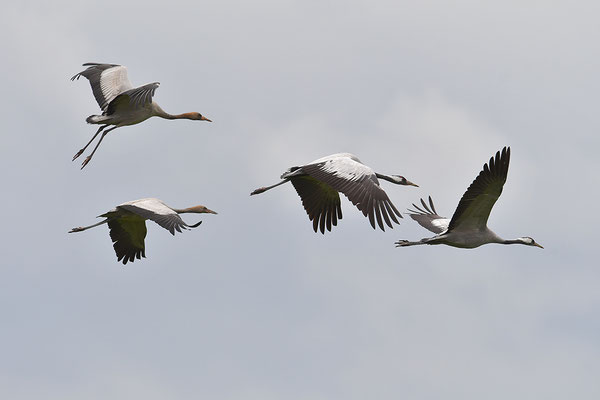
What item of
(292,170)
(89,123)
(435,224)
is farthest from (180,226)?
(435,224)

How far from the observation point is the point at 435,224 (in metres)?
22.1

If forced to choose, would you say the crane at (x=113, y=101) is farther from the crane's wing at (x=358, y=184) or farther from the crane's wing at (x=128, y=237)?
the crane's wing at (x=358, y=184)

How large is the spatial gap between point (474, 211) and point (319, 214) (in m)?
3.05

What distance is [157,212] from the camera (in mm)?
19828

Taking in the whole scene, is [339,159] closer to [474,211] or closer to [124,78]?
[474,211]

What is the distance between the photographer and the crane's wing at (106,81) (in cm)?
2167

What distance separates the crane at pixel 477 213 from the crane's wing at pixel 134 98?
4860mm

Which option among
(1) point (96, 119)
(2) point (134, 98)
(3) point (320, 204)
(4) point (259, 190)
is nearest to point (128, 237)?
(1) point (96, 119)

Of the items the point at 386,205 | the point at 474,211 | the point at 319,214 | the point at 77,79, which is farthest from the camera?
the point at 77,79

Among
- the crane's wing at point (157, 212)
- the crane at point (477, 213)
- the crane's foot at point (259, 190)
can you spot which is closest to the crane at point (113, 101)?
the crane's wing at point (157, 212)

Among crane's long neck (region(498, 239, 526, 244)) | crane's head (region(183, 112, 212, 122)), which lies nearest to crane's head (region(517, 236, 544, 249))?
crane's long neck (region(498, 239, 526, 244))

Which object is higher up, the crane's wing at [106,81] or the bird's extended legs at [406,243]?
the crane's wing at [106,81]

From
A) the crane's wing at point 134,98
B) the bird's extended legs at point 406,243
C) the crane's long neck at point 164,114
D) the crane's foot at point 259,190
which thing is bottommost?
the bird's extended legs at point 406,243

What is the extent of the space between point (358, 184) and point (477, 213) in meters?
2.20
